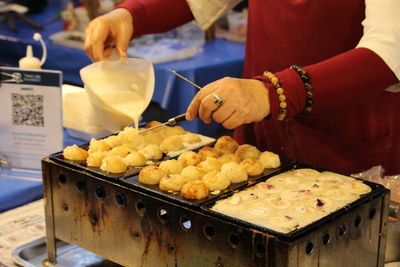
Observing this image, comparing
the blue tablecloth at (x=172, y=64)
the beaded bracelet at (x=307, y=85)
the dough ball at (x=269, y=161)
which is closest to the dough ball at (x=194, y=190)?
the dough ball at (x=269, y=161)

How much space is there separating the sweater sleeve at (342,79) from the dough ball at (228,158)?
0.46 ft

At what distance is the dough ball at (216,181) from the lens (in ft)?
4.56

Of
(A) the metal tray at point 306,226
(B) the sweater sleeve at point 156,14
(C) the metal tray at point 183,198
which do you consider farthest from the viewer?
(B) the sweater sleeve at point 156,14

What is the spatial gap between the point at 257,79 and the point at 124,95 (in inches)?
18.5

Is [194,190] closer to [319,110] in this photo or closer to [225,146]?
[225,146]

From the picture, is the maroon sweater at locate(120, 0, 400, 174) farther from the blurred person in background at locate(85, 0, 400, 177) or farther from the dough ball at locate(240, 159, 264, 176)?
the dough ball at locate(240, 159, 264, 176)

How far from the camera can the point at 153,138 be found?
1727mm

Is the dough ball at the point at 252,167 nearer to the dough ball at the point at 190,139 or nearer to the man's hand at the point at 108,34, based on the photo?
the dough ball at the point at 190,139

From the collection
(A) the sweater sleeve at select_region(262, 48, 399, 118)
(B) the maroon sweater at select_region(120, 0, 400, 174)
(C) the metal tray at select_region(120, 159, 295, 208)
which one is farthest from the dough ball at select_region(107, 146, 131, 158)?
(B) the maroon sweater at select_region(120, 0, 400, 174)

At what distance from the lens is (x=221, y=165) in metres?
1.50

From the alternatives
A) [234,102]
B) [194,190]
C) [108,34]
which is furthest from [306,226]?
[108,34]

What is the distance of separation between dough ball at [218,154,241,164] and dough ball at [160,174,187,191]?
6.3 inches

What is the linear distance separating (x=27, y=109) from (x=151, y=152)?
0.75 m

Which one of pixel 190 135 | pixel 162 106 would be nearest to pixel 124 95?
pixel 190 135
